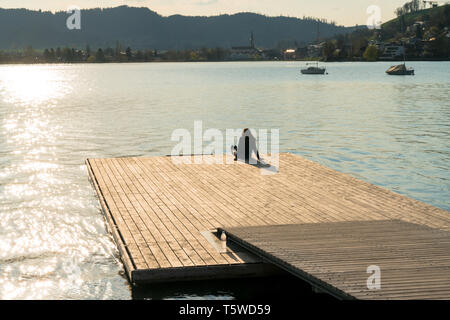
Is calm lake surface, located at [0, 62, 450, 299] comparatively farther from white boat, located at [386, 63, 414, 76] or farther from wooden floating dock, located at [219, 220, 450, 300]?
white boat, located at [386, 63, 414, 76]

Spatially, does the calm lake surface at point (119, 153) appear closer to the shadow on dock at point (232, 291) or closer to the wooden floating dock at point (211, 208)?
the shadow on dock at point (232, 291)

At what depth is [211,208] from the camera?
47.8ft

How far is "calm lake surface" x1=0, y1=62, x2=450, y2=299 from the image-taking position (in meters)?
11.8

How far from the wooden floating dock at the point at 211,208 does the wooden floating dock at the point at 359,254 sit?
66 centimetres

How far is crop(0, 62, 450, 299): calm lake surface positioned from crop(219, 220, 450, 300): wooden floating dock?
3.72 ft

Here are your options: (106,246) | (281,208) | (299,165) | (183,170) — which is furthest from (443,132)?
(106,246)

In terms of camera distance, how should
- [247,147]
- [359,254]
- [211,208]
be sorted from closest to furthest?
[359,254], [211,208], [247,147]

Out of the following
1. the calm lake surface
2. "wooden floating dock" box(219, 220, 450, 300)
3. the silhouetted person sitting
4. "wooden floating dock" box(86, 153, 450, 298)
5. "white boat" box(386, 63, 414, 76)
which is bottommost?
the calm lake surface

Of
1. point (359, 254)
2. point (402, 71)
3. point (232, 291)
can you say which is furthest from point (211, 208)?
point (402, 71)

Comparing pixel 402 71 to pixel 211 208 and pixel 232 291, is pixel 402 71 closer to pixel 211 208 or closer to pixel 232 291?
pixel 211 208

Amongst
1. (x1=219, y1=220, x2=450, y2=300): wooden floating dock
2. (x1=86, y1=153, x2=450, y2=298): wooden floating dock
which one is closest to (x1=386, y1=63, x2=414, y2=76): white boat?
(x1=86, y1=153, x2=450, y2=298): wooden floating dock

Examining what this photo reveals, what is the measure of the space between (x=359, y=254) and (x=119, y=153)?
21.0 m

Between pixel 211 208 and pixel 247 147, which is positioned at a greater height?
pixel 247 147

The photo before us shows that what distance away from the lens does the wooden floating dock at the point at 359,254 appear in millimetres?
8359
